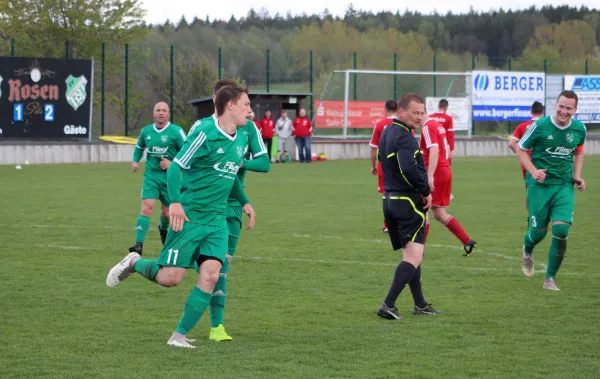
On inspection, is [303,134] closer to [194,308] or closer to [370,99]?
[370,99]

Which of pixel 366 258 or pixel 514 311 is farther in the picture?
pixel 366 258

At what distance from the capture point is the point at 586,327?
25.0ft

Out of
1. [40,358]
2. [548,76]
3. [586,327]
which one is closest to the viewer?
[40,358]

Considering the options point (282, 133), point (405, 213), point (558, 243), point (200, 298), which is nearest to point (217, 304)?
point (200, 298)

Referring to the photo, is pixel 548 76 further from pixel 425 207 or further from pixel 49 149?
pixel 425 207

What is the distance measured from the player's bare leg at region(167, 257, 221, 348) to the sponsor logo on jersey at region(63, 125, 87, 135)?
27.6 m

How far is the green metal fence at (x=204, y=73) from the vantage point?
4069 cm

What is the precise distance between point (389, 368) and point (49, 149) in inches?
1125

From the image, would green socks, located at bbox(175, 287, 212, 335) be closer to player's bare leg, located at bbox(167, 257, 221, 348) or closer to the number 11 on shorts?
player's bare leg, located at bbox(167, 257, 221, 348)

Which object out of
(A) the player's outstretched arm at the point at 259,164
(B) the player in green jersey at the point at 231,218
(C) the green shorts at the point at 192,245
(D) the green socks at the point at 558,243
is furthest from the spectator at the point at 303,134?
(C) the green shorts at the point at 192,245

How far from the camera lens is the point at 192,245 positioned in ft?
22.2

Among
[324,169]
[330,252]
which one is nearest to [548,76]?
[324,169]

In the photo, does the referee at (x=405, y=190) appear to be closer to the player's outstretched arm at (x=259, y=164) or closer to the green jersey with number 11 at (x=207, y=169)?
the player's outstretched arm at (x=259, y=164)

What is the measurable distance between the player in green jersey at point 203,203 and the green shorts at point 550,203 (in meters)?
3.85
